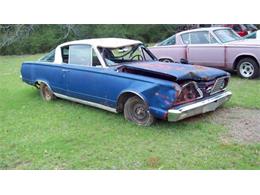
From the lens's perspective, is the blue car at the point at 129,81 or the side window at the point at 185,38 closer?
the blue car at the point at 129,81

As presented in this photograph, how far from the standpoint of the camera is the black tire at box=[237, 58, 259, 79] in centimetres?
930

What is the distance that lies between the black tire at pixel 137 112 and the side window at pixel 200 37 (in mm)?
4784

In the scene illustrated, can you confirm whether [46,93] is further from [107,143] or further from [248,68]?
[248,68]

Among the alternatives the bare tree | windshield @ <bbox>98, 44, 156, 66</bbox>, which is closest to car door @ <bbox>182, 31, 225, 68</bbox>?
windshield @ <bbox>98, 44, 156, 66</bbox>

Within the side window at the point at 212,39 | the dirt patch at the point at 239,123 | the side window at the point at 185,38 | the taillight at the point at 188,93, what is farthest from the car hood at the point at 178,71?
the side window at the point at 185,38

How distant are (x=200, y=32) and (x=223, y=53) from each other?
1024 millimetres

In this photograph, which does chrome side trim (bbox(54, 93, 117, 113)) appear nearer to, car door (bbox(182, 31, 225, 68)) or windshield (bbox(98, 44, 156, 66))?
windshield (bbox(98, 44, 156, 66))

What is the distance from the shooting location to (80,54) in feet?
23.1

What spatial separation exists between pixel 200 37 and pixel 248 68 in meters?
1.64

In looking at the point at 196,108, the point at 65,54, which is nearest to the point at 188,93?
the point at 196,108

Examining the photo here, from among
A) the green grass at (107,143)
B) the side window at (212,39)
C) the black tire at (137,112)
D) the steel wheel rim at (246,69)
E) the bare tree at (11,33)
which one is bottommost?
the green grass at (107,143)

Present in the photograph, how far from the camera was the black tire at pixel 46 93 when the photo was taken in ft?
25.6

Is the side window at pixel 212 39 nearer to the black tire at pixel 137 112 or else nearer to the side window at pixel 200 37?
the side window at pixel 200 37

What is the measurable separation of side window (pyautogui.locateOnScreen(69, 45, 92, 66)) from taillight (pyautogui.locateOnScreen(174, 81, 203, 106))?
204 cm
